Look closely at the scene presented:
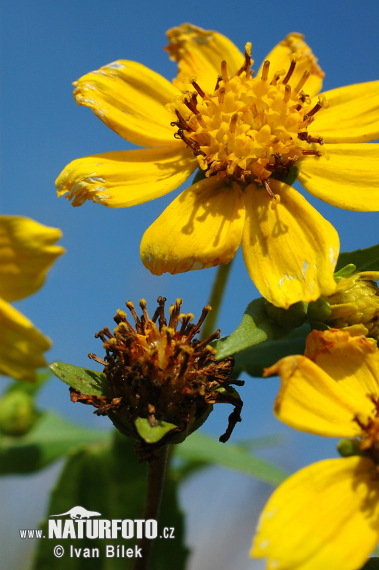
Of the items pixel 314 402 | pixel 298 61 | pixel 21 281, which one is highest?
pixel 298 61

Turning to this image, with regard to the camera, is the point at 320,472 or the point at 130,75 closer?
the point at 320,472

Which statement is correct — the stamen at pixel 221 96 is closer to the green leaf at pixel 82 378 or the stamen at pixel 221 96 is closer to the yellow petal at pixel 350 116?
the yellow petal at pixel 350 116

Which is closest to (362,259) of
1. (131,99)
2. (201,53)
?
(131,99)

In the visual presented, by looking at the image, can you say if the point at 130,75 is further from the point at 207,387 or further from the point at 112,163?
the point at 207,387

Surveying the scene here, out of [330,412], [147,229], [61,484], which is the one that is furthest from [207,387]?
[61,484]

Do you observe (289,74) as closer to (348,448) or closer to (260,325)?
(260,325)
